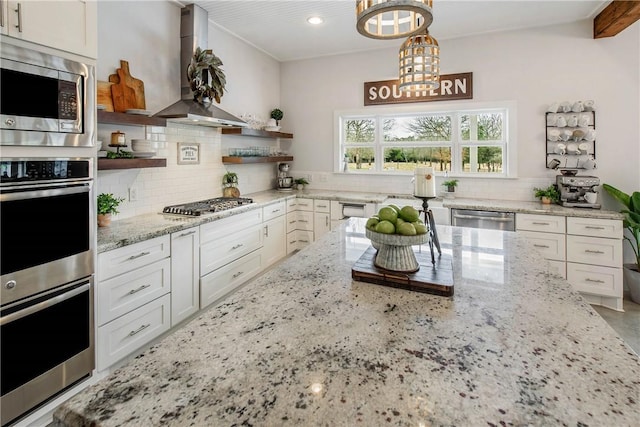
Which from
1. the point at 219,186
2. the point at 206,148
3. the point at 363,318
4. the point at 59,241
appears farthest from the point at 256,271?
the point at 363,318

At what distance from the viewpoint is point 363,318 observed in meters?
1.07

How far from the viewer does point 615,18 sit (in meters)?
3.08

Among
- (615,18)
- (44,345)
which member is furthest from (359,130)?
(44,345)

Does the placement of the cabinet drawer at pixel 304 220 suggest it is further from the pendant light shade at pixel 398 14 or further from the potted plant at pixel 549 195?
the pendant light shade at pixel 398 14

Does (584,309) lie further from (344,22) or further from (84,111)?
(344,22)

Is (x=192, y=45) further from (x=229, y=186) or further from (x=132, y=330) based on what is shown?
(x=132, y=330)

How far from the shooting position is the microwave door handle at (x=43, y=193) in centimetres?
154

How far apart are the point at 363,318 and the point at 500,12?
3848 millimetres

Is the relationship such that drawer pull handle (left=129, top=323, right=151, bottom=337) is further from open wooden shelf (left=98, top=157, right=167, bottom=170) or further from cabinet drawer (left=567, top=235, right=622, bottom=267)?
cabinet drawer (left=567, top=235, right=622, bottom=267)

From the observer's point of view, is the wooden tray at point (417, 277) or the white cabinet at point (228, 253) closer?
the wooden tray at point (417, 277)

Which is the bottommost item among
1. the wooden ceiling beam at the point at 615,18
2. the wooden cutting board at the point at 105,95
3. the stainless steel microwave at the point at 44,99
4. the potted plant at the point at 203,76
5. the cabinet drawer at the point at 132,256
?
the cabinet drawer at the point at 132,256

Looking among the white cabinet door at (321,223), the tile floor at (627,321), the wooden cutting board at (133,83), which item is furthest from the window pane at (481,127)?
the wooden cutting board at (133,83)

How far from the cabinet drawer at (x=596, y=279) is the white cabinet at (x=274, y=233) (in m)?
3.09

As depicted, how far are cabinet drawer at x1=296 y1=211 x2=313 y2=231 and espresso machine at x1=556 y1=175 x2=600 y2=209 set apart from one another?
2.86 meters
